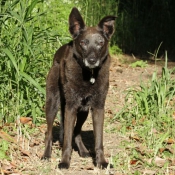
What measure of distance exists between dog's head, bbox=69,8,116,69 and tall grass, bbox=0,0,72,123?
743 mm

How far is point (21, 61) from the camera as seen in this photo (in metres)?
5.96

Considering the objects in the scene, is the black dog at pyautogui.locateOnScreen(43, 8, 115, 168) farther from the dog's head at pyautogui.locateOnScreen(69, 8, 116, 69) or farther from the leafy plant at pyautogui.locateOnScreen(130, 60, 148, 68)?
the leafy plant at pyautogui.locateOnScreen(130, 60, 148, 68)

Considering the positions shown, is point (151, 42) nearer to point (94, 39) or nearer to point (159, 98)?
point (159, 98)

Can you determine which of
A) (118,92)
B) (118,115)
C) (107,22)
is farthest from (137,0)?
(107,22)

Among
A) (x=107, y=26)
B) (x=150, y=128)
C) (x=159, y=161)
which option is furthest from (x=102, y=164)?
(x=107, y=26)

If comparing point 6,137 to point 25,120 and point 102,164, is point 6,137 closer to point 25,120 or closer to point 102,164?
point 25,120

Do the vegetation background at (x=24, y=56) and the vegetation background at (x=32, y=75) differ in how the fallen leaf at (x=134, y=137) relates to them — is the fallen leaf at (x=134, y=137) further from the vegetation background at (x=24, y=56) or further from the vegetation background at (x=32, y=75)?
the vegetation background at (x=24, y=56)

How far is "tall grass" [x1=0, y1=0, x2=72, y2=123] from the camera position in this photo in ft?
19.1

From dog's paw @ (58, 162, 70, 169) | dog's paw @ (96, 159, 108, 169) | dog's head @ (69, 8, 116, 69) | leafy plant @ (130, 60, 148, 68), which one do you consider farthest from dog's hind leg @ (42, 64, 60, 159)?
leafy plant @ (130, 60, 148, 68)

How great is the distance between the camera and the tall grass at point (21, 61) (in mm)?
5812

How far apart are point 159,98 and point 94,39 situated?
1.65m

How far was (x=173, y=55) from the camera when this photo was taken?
12102 mm

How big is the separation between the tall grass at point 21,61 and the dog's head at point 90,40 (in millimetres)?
743

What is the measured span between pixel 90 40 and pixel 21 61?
4.27 feet
